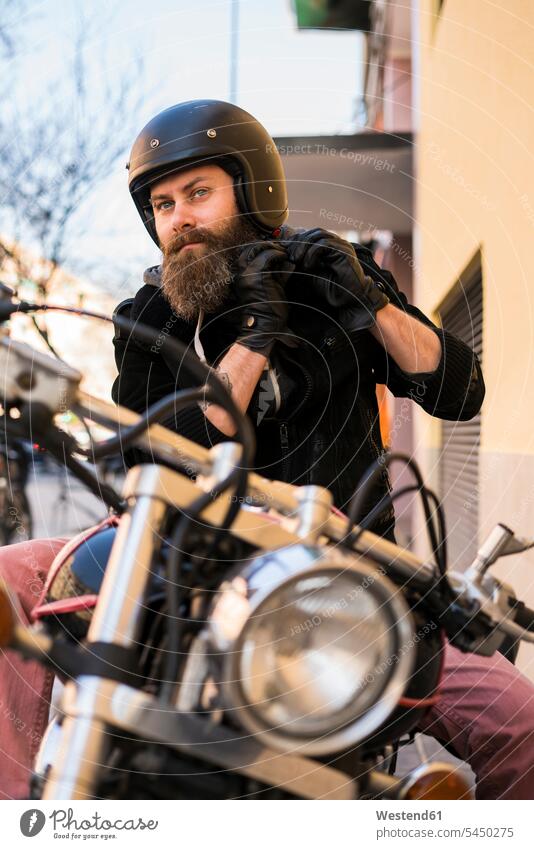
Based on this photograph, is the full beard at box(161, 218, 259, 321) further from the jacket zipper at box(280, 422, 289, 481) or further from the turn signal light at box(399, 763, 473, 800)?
the turn signal light at box(399, 763, 473, 800)

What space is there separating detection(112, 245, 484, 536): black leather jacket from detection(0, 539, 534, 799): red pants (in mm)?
279

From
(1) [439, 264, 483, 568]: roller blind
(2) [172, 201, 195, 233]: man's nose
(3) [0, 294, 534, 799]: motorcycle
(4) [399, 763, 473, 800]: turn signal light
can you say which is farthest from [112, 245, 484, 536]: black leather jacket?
(1) [439, 264, 483, 568]: roller blind

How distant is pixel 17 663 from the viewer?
4.94ft

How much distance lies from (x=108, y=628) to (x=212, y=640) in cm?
10

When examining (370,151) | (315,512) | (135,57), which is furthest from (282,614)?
(370,151)

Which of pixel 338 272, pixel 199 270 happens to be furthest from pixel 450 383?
pixel 199 270

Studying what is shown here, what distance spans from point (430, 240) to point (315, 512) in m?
4.09

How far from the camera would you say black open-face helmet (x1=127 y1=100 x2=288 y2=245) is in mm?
1636

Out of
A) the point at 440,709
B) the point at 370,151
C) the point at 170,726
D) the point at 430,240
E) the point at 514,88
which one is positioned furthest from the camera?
the point at 370,151

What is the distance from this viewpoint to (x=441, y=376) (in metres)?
1.53

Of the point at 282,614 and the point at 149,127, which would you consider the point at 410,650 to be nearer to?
the point at 282,614

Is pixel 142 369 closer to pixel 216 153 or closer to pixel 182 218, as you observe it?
pixel 182 218

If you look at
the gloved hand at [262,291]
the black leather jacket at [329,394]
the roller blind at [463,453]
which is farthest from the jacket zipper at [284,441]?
the roller blind at [463,453]

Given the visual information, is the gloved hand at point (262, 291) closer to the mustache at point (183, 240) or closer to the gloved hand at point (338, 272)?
the gloved hand at point (338, 272)
